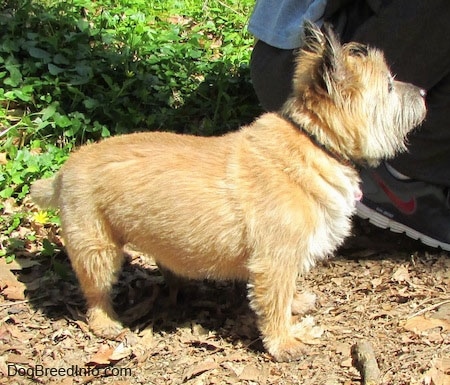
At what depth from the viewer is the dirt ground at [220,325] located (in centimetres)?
371

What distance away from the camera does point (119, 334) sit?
163 inches

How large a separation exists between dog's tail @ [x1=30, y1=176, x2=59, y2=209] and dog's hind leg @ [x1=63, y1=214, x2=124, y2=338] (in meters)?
0.29

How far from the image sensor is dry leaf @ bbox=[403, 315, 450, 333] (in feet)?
12.6

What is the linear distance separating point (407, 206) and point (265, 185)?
153cm

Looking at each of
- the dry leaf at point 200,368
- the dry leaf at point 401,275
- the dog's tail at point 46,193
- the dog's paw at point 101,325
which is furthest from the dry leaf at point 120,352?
the dry leaf at point 401,275

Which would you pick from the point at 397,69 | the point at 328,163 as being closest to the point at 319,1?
the point at 397,69

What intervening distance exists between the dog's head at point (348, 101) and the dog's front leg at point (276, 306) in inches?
28.4

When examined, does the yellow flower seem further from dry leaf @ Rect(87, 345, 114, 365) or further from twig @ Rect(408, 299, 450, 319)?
twig @ Rect(408, 299, 450, 319)

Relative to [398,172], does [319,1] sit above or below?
above

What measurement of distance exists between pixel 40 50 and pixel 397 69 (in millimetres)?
3294

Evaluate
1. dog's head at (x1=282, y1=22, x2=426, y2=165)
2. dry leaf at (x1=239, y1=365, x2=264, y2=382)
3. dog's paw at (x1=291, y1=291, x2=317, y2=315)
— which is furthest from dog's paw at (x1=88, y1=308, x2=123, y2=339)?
dog's head at (x1=282, y1=22, x2=426, y2=165)

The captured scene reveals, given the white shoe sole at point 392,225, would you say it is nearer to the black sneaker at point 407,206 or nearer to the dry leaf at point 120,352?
the black sneaker at point 407,206

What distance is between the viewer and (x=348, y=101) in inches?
137

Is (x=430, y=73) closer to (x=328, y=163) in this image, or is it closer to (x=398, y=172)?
(x=398, y=172)
